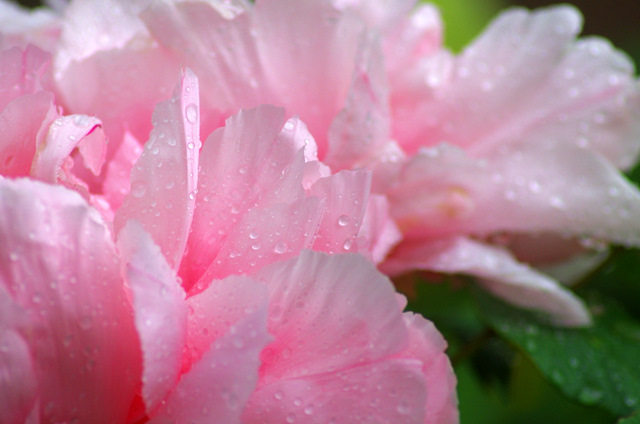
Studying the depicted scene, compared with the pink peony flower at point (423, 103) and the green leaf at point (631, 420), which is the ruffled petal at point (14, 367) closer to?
the pink peony flower at point (423, 103)

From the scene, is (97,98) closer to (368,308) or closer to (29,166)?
(29,166)

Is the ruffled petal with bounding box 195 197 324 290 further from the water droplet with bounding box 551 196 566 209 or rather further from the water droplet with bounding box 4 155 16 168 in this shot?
the water droplet with bounding box 551 196 566 209

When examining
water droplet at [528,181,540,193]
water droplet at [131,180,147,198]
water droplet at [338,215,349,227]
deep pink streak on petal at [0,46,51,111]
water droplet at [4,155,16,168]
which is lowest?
water droplet at [528,181,540,193]

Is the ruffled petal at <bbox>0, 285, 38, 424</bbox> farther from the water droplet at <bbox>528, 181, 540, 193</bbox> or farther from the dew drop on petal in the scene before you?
the water droplet at <bbox>528, 181, 540, 193</bbox>

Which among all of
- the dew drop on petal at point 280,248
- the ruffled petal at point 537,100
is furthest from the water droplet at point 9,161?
the ruffled petal at point 537,100

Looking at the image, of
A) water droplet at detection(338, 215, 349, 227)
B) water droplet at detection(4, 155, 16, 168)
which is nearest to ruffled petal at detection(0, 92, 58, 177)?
water droplet at detection(4, 155, 16, 168)

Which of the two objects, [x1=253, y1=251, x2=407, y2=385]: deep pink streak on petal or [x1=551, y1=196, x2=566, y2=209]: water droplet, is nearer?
[x1=253, y1=251, x2=407, y2=385]: deep pink streak on petal

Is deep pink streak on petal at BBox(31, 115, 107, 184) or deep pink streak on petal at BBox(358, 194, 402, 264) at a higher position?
deep pink streak on petal at BBox(31, 115, 107, 184)

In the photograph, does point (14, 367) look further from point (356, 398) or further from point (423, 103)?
point (423, 103)
